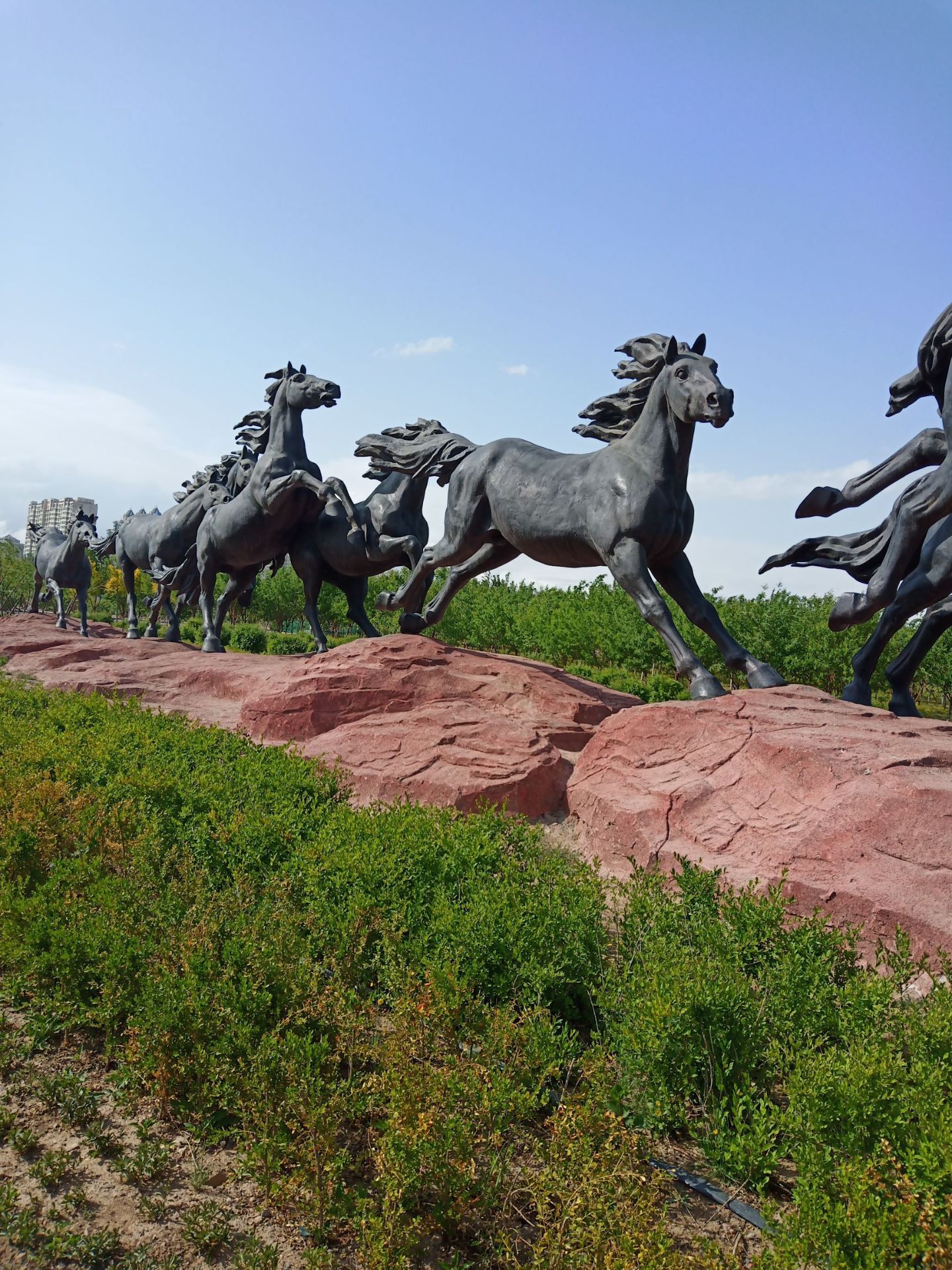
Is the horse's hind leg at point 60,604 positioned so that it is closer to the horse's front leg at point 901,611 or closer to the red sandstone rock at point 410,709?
the red sandstone rock at point 410,709

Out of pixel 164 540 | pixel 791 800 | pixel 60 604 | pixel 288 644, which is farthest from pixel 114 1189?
pixel 288 644

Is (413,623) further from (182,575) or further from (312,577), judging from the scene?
(182,575)

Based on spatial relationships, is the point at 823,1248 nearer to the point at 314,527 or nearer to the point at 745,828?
the point at 745,828

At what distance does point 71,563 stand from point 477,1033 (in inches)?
644

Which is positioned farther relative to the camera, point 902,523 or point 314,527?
point 314,527

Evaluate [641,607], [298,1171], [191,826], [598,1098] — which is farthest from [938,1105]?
[641,607]

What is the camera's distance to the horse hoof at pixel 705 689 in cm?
516

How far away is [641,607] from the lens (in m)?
5.61

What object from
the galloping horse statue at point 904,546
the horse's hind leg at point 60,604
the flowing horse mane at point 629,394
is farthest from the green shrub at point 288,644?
the galloping horse statue at point 904,546

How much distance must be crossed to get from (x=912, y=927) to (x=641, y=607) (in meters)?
2.76

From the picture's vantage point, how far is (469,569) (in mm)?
7203

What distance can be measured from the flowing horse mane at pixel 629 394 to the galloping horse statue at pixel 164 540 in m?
6.22

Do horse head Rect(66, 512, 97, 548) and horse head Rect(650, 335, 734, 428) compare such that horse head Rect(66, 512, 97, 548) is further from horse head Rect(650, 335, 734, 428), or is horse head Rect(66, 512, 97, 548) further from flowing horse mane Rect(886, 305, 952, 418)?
flowing horse mane Rect(886, 305, 952, 418)

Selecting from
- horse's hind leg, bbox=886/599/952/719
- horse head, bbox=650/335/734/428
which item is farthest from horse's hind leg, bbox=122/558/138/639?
horse's hind leg, bbox=886/599/952/719
